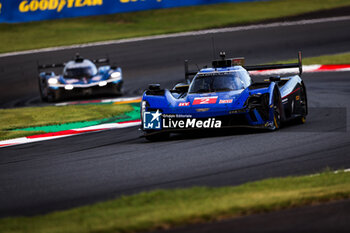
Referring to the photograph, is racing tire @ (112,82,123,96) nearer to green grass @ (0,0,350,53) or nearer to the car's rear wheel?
the car's rear wheel

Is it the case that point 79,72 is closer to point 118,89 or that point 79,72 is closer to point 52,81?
point 52,81

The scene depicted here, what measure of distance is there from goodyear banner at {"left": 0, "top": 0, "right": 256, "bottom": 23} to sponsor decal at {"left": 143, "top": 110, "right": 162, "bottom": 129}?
57.5 ft

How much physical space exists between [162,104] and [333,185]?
4.70m

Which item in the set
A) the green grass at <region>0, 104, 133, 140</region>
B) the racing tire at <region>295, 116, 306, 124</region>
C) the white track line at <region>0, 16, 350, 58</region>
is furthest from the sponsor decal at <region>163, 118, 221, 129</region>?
the white track line at <region>0, 16, 350, 58</region>

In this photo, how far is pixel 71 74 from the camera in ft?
68.7

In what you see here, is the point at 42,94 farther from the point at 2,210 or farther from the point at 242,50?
the point at 2,210

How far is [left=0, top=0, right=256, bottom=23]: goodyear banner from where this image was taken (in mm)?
28031

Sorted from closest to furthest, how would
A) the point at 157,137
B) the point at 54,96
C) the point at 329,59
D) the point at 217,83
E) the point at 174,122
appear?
1. the point at 174,122
2. the point at 157,137
3. the point at 217,83
4. the point at 54,96
5. the point at 329,59

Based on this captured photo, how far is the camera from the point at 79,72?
20875 mm

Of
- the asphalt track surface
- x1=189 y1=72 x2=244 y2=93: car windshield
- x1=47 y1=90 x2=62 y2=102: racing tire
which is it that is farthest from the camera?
x1=47 y1=90 x2=62 y2=102: racing tire

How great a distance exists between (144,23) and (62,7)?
25.6ft

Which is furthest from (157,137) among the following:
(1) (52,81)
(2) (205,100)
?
(1) (52,81)

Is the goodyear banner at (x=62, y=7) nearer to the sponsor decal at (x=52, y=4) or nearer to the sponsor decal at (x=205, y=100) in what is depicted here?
the sponsor decal at (x=52, y=4)

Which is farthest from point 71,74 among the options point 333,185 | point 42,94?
point 333,185
